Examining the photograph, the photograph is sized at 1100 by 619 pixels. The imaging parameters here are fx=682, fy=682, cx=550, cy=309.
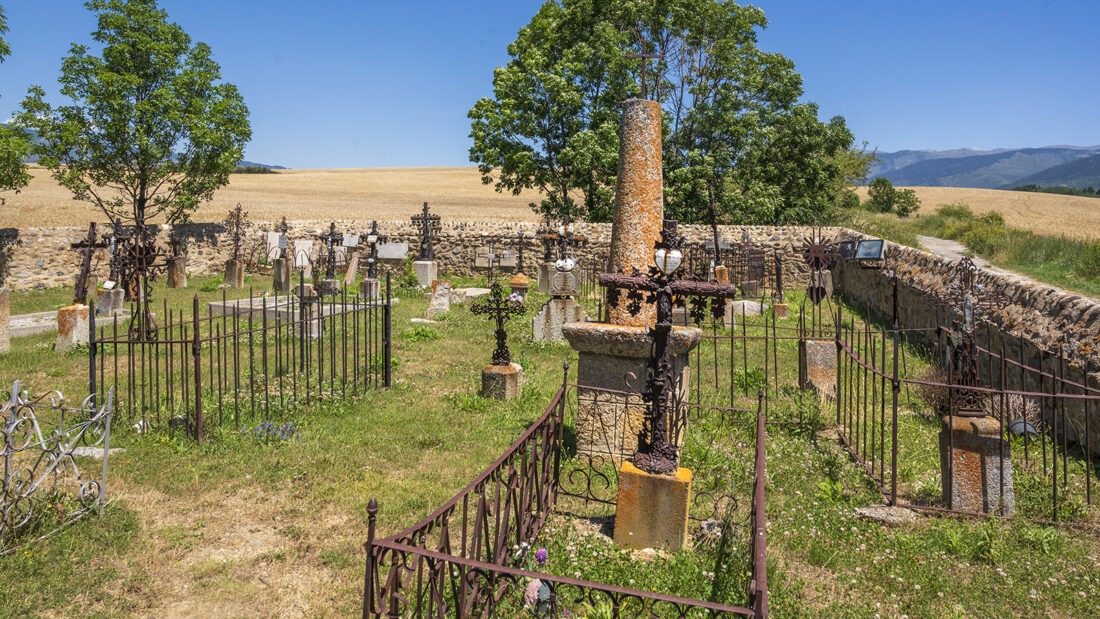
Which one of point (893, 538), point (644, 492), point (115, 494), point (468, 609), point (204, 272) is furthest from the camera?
point (204, 272)

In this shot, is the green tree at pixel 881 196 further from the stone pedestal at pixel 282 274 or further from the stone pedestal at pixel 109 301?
the stone pedestal at pixel 109 301

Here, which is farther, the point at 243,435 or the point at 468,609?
the point at 243,435

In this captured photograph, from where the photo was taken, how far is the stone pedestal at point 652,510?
504 centimetres

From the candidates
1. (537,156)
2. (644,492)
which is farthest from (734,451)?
(537,156)

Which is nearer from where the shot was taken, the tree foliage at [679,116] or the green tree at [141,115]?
the green tree at [141,115]

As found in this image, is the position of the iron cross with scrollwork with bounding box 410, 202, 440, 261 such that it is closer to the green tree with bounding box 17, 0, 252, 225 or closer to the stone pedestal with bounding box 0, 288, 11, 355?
the green tree with bounding box 17, 0, 252, 225

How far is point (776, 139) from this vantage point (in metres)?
27.0

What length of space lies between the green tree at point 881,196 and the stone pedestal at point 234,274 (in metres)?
40.5

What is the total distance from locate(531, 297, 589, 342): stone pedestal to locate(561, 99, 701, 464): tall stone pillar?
5911 millimetres

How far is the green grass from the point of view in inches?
180

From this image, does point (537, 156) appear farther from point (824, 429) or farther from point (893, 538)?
point (893, 538)

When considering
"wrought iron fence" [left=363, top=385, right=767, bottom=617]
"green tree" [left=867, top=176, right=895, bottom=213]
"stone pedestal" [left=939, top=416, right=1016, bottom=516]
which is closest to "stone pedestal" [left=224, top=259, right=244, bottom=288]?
"wrought iron fence" [left=363, top=385, right=767, bottom=617]

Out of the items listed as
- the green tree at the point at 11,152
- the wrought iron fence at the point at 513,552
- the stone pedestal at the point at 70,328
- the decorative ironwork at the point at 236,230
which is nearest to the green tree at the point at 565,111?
the decorative ironwork at the point at 236,230

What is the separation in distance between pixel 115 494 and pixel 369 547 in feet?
13.6
